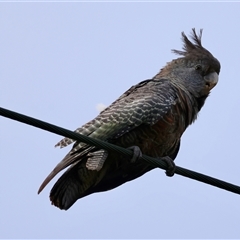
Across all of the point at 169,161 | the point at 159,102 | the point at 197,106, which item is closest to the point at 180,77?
the point at 197,106

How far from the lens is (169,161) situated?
849 centimetres

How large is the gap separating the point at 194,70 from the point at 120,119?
2151mm

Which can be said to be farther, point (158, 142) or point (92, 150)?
point (158, 142)

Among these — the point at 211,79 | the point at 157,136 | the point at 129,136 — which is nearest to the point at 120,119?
the point at 129,136

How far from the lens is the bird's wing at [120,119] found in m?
8.49

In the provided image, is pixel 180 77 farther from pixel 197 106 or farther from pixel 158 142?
pixel 158 142

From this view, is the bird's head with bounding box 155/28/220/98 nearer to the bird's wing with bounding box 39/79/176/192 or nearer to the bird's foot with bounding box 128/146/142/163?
the bird's wing with bounding box 39/79/176/192

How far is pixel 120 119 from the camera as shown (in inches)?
346

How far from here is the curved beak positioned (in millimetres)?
10375

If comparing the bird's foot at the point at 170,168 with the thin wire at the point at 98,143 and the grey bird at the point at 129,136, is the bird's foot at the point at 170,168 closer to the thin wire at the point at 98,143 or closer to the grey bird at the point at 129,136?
the grey bird at the point at 129,136

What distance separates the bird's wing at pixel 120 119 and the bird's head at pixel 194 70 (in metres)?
0.84

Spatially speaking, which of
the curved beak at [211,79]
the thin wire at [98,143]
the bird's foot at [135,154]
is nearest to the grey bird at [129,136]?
the bird's foot at [135,154]

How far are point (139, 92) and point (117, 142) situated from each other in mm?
963

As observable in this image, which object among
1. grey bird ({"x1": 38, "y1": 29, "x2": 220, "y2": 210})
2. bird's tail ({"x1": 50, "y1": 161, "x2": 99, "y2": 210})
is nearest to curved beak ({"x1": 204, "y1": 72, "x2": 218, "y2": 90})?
grey bird ({"x1": 38, "y1": 29, "x2": 220, "y2": 210})
